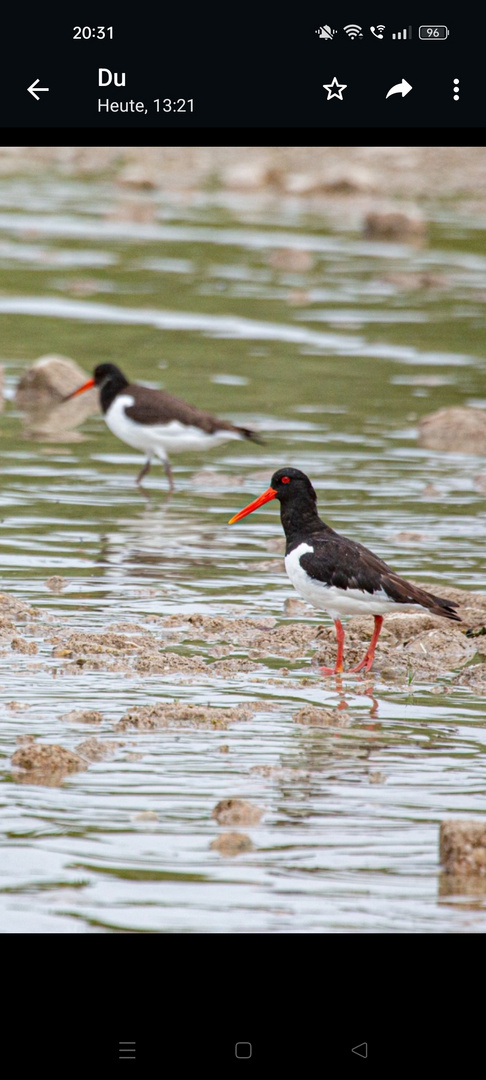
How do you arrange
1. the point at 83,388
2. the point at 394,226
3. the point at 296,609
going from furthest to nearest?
1. the point at 394,226
2. the point at 83,388
3. the point at 296,609

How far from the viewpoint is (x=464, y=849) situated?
5141mm

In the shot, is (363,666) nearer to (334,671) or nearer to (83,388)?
(334,671)

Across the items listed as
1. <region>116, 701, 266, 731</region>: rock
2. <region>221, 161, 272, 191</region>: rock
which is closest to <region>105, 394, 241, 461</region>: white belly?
<region>116, 701, 266, 731</region>: rock

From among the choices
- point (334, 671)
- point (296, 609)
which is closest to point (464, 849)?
point (334, 671)

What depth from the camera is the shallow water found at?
5.07 metres

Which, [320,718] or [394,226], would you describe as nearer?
[320,718]

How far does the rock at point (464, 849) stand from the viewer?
202 inches

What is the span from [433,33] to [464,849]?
2647 mm

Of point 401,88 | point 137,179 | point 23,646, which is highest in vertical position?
point 137,179

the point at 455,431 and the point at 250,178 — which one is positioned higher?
the point at 250,178

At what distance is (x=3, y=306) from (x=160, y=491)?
30.9ft

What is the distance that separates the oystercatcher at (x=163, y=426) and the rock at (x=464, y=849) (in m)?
9.10

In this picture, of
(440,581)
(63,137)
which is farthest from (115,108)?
(440,581)
